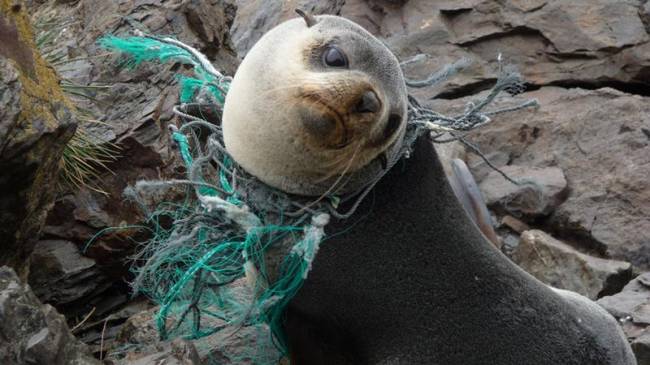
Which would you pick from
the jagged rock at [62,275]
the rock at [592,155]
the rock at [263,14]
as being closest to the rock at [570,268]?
the rock at [592,155]

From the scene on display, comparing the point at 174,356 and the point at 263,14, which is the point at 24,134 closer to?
the point at 174,356

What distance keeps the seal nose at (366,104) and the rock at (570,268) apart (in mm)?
2029

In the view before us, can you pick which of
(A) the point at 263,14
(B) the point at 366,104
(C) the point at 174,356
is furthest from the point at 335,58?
(A) the point at 263,14

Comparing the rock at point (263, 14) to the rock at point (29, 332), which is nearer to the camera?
the rock at point (29, 332)

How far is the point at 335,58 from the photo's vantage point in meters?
2.45

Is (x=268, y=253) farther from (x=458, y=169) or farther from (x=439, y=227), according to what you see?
(x=458, y=169)

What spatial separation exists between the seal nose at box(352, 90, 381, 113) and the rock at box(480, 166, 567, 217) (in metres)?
2.45

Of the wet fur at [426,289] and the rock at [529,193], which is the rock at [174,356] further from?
the rock at [529,193]

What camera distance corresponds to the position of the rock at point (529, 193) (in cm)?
Result: 479

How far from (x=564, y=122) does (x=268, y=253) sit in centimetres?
297

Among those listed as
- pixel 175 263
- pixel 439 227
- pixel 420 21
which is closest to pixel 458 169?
pixel 439 227

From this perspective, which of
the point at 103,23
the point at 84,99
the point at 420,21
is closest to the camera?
the point at 84,99

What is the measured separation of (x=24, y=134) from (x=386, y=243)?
1.09 meters

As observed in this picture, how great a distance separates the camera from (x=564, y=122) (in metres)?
5.17
